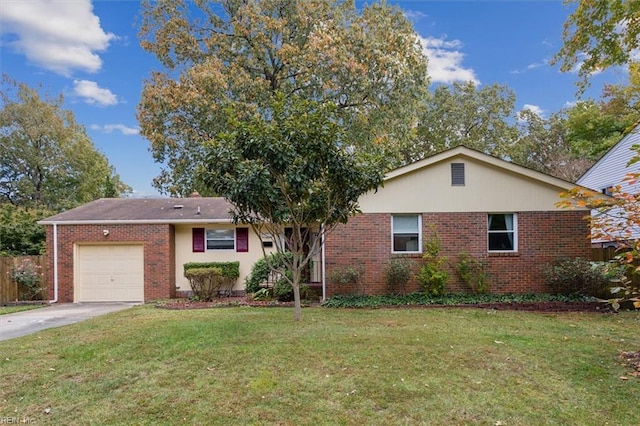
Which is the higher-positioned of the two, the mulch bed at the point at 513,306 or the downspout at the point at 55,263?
the downspout at the point at 55,263

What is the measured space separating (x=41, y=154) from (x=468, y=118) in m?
30.1

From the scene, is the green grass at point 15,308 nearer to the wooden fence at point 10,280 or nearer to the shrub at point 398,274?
A: the wooden fence at point 10,280

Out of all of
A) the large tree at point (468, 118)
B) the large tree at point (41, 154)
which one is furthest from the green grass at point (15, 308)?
the large tree at point (468, 118)

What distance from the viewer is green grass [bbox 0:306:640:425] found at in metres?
4.08

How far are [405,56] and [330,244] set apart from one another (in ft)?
31.9

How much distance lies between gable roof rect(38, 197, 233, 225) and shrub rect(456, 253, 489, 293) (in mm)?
7328

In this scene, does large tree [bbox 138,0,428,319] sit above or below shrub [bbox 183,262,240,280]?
above

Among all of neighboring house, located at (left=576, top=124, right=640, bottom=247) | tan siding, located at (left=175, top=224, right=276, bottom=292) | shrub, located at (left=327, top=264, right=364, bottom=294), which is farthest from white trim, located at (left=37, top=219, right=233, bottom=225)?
neighboring house, located at (left=576, top=124, right=640, bottom=247)

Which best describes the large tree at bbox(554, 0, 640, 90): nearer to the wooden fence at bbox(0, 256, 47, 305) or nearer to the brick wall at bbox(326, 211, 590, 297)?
the brick wall at bbox(326, 211, 590, 297)

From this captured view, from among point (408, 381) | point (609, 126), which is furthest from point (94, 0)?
point (609, 126)

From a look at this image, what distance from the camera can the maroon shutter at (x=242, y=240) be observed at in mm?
14578

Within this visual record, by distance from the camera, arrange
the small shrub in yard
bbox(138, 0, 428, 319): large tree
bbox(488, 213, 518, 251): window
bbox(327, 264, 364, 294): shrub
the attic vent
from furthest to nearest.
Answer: bbox(138, 0, 428, 319): large tree, the small shrub in yard, bbox(488, 213, 518, 251): window, the attic vent, bbox(327, 264, 364, 294): shrub

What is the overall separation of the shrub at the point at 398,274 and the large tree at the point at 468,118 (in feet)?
59.6

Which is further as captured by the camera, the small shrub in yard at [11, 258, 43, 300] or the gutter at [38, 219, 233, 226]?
the gutter at [38, 219, 233, 226]
